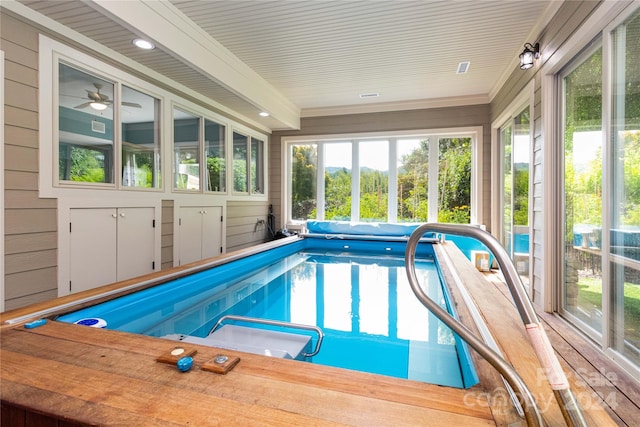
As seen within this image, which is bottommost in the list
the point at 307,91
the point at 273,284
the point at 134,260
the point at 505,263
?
the point at 273,284

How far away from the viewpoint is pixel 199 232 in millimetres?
4348

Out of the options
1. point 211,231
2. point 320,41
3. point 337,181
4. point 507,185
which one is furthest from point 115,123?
point 507,185

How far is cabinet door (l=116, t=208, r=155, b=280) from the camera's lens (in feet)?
10.4

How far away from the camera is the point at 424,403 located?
2.55ft

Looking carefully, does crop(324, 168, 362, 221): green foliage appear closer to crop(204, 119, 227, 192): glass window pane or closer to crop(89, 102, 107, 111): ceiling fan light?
crop(204, 119, 227, 192): glass window pane

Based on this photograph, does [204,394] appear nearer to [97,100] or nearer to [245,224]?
[97,100]

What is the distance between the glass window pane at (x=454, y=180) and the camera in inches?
A: 215

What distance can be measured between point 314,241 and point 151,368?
446 cm

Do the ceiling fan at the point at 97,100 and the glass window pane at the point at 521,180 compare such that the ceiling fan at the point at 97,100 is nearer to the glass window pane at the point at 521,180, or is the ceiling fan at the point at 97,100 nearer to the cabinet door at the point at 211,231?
the cabinet door at the point at 211,231

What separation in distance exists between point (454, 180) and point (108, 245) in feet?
17.0

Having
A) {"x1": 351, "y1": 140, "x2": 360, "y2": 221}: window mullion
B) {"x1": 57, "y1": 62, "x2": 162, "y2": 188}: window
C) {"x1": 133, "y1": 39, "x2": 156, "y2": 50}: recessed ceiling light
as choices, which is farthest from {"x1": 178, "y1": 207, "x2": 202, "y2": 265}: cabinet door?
{"x1": 351, "y1": 140, "x2": 360, "y2": 221}: window mullion

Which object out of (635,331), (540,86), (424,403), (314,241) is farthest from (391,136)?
(424,403)

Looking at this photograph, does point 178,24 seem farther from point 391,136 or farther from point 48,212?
point 391,136

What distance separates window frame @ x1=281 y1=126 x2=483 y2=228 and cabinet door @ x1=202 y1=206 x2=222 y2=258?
1821 millimetres
